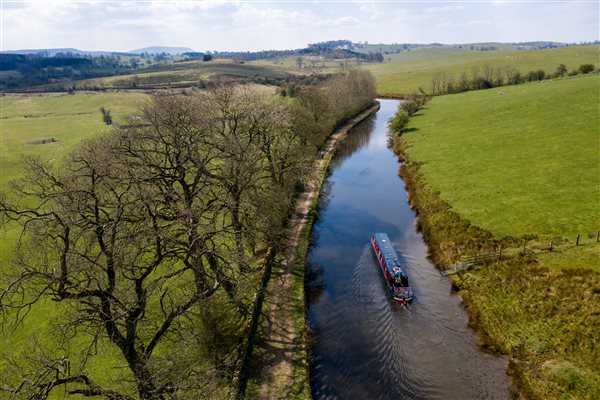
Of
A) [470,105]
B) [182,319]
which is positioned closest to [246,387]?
[182,319]

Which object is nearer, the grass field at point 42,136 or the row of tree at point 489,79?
the grass field at point 42,136

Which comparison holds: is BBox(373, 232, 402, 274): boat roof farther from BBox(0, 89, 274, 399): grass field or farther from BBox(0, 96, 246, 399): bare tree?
BBox(0, 96, 246, 399): bare tree

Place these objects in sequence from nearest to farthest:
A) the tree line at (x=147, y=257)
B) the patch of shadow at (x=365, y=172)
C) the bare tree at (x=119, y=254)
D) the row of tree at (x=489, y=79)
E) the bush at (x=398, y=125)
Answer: the bare tree at (x=119, y=254)
the tree line at (x=147, y=257)
the patch of shadow at (x=365, y=172)
the bush at (x=398, y=125)
the row of tree at (x=489, y=79)

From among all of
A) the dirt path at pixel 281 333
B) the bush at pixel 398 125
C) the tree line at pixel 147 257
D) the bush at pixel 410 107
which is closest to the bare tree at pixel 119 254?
the tree line at pixel 147 257

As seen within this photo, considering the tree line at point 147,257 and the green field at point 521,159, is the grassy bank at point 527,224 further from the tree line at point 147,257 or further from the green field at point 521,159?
the tree line at point 147,257

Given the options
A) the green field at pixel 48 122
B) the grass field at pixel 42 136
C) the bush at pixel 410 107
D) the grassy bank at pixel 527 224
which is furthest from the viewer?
the bush at pixel 410 107
